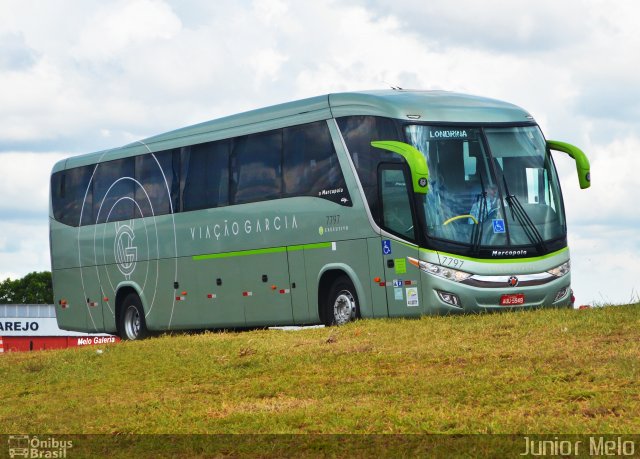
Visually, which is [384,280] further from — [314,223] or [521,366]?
[521,366]

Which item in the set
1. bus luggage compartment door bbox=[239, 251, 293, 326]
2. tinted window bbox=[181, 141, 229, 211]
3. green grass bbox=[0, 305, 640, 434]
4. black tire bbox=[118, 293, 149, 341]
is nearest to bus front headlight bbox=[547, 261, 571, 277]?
green grass bbox=[0, 305, 640, 434]

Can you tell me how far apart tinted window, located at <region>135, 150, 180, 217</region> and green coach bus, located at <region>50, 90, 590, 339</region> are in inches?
1.6

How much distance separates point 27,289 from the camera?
4316 inches

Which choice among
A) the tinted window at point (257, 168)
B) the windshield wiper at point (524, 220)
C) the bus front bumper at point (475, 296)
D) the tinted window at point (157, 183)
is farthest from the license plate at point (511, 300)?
the tinted window at point (157, 183)

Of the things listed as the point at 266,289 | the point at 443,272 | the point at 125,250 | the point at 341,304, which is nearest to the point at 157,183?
the point at 125,250

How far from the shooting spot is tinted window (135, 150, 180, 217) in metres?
26.7

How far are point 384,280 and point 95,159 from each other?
35.5 feet

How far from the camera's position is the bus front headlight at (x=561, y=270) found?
21141mm

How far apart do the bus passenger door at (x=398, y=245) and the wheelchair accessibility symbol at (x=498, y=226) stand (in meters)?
1.31

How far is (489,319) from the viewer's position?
18781 mm

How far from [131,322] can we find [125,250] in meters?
1.64

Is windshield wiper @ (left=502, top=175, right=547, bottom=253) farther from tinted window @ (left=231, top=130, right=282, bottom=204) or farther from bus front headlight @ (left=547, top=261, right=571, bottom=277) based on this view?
tinted window @ (left=231, top=130, right=282, bottom=204)

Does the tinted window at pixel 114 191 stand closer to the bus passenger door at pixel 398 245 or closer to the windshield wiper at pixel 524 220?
the bus passenger door at pixel 398 245

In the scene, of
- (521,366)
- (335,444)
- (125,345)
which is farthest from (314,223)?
(335,444)
